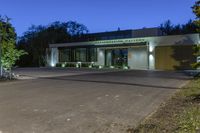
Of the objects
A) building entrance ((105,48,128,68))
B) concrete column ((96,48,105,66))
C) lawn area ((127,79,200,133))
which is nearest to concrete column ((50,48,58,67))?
concrete column ((96,48,105,66))

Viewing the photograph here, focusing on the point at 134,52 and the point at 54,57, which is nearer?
the point at 134,52

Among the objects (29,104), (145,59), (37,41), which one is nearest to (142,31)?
(145,59)

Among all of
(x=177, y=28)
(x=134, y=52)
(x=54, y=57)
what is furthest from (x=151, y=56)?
(x=177, y=28)

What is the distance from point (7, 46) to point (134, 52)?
20328mm

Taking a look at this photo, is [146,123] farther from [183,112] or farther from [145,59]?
[145,59]

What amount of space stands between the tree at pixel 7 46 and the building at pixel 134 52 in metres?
18.7

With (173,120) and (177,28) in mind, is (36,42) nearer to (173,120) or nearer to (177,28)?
(177,28)

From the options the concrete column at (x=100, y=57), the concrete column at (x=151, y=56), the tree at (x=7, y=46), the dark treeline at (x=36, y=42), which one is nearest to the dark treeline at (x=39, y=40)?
the dark treeline at (x=36, y=42)

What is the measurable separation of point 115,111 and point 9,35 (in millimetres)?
15324

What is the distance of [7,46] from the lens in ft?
67.6

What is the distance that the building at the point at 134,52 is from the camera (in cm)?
3284

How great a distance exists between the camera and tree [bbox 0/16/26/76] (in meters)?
20.5

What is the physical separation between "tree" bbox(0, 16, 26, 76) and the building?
18.7m

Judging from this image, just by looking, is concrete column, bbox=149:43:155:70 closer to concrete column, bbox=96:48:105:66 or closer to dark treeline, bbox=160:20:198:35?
Result: concrete column, bbox=96:48:105:66
